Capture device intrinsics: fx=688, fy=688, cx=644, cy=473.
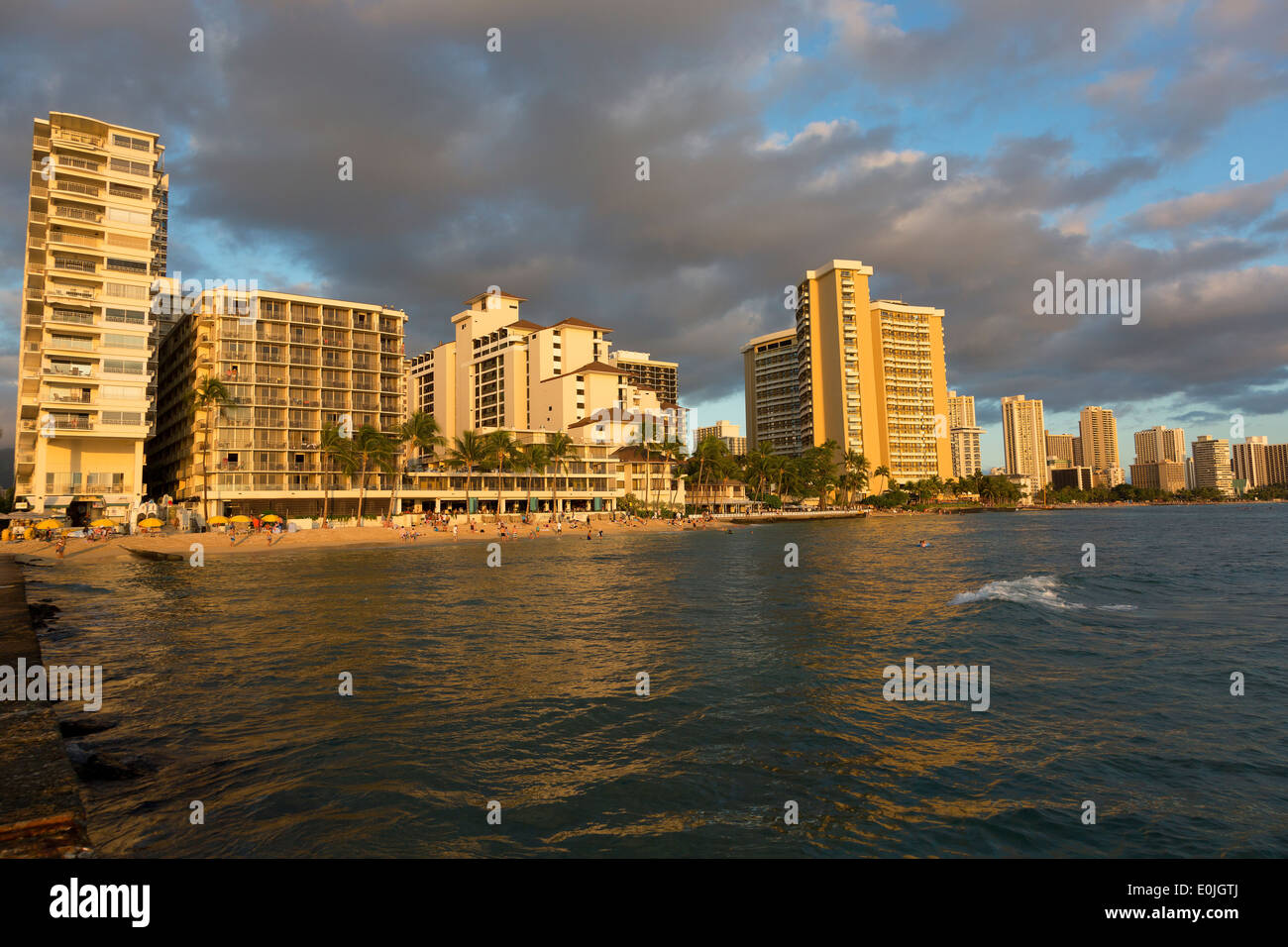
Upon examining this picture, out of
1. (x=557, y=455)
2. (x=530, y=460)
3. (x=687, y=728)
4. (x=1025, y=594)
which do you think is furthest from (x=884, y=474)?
(x=687, y=728)

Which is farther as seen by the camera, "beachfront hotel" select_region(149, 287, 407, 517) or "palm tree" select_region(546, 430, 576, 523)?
"palm tree" select_region(546, 430, 576, 523)

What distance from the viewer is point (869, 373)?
181 m

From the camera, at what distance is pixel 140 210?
78250 mm

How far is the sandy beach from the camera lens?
54.8 metres

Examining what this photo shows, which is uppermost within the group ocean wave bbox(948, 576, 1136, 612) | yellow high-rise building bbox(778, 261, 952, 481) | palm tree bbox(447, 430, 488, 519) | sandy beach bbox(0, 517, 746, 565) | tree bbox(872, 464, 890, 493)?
yellow high-rise building bbox(778, 261, 952, 481)

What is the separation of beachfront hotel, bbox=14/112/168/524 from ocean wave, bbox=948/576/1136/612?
83.7 metres

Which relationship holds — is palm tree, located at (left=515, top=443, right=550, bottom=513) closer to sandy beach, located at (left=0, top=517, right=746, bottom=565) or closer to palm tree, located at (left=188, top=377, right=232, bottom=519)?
sandy beach, located at (left=0, top=517, right=746, bottom=565)

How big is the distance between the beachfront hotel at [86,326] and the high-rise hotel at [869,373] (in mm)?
142778

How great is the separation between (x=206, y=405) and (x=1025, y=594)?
9321 centimetres

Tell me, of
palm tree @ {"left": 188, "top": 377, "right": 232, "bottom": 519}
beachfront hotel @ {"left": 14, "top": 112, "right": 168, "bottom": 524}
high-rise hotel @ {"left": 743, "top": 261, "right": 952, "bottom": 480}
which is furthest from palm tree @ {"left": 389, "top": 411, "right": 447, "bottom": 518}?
high-rise hotel @ {"left": 743, "top": 261, "right": 952, "bottom": 480}

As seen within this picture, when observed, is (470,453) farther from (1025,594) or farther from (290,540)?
(1025,594)
